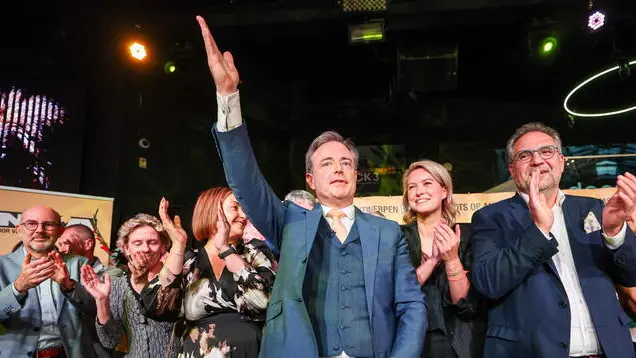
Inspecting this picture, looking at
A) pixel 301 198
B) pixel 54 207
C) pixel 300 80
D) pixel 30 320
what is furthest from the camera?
pixel 300 80

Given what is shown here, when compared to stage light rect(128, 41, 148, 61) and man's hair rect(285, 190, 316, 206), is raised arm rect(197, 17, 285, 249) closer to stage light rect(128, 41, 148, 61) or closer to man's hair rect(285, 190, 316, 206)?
man's hair rect(285, 190, 316, 206)

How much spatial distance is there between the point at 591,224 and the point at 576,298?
325 mm

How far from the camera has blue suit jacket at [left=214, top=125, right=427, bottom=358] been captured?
167 cm

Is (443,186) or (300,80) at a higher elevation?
(300,80)

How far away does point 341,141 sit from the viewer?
2.03m

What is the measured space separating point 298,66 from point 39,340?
234 inches

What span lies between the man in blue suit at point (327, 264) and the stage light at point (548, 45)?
13.3 ft

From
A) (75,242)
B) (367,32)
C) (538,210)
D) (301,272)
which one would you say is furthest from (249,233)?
(367,32)

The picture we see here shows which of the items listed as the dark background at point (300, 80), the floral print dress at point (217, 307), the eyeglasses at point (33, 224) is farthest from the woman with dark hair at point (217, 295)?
the dark background at point (300, 80)

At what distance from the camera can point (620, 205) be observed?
1860 mm

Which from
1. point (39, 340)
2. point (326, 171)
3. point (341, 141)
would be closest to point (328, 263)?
point (326, 171)

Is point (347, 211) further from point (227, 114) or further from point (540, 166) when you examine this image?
point (540, 166)

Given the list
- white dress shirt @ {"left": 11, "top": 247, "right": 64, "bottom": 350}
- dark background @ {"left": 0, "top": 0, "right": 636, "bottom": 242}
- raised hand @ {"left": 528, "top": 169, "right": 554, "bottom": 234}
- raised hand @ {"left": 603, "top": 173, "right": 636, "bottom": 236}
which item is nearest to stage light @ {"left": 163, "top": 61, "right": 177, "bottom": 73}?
dark background @ {"left": 0, "top": 0, "right": 636, "bottom": 242}

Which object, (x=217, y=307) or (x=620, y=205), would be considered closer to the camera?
(x=620, y=205)
